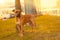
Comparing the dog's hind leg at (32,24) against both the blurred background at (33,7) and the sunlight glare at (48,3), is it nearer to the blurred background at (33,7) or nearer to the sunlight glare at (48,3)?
the blurred background at (33,7)

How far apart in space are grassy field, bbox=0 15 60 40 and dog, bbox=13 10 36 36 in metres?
0.06

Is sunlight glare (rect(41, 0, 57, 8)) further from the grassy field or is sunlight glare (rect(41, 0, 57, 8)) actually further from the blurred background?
the grassy field

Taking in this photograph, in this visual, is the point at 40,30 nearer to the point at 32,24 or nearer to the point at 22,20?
the point at 32,24

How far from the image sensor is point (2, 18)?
5.79 feet

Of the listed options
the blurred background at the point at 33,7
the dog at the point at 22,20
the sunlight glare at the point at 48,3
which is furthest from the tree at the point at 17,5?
the sunlight glare at the point at 48,3

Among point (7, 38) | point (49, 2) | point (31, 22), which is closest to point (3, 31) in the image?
point (7, 38)

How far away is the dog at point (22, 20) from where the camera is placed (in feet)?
5.03

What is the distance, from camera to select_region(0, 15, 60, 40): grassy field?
61.3 inches

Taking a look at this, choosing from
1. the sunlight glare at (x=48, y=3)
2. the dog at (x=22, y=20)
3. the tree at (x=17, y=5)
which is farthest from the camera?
the sunlight glare at (x=48, y=3)

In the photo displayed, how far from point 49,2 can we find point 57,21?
27cm

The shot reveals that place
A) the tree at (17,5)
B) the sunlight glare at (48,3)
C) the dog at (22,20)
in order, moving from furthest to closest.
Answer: the sunlight glare at (48,3), the tree at (17,5), the dog at (22,20)

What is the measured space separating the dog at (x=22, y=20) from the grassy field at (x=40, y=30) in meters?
0.06

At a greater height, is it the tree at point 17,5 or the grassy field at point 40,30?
the tree at point 17,5

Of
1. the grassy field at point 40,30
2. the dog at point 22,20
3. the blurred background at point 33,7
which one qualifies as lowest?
the grassy field at point 40,30
